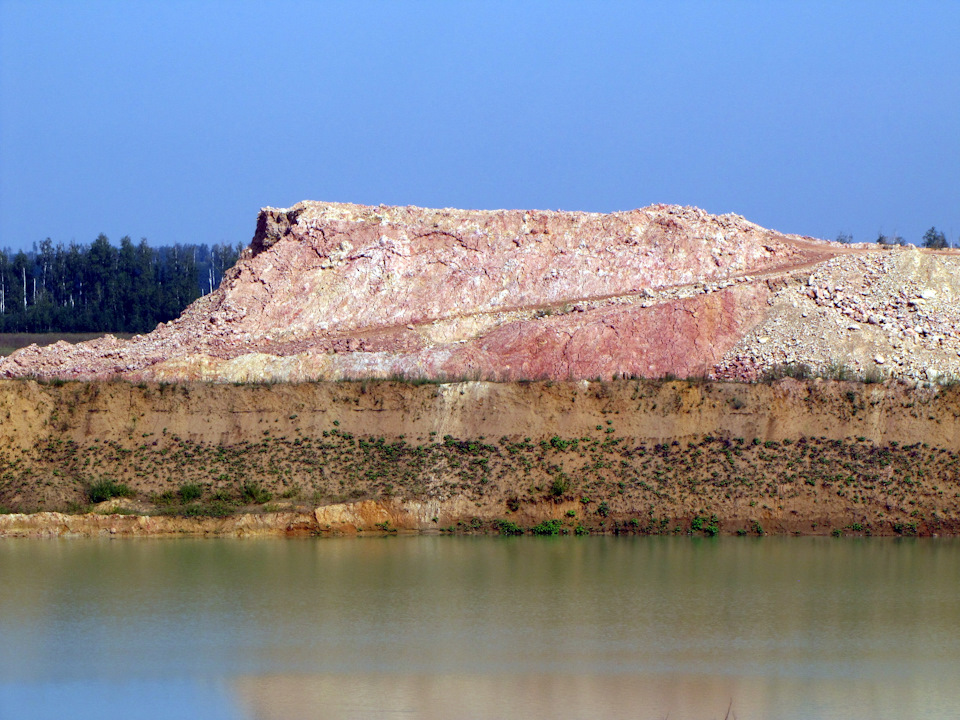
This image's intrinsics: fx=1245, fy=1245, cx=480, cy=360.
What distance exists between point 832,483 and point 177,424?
14782mm

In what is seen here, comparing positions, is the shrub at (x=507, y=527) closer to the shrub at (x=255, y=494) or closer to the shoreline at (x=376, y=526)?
the shoreline at (x=376, y=526)

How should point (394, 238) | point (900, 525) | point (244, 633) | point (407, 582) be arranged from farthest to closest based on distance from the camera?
point (394, 238) < point (900, 525) < point (407, 582) < point (244, 633)

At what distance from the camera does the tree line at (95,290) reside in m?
75.3

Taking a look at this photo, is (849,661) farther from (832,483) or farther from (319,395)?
(319,395)

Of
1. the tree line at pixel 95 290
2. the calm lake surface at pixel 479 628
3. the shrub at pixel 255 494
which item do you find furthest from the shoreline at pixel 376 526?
the tree line at pixel 95 290

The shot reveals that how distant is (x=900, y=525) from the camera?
26.2m

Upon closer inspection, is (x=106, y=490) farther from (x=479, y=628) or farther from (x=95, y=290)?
(x=95, y=290)

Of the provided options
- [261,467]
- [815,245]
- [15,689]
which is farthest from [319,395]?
[815,245]

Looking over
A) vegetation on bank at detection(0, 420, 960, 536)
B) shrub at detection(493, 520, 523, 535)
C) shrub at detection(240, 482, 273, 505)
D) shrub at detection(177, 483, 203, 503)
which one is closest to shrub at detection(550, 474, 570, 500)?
vegetation on bank at detection(0, 420, 960, 536)

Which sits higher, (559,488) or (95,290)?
(95,290)

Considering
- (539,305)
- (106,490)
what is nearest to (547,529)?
(106,490)

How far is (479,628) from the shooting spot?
17.6m

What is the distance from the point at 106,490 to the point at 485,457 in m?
8.21

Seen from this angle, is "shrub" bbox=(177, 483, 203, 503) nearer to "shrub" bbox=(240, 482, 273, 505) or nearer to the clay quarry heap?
"shrub" bbox=(240, 482, 273, 505)
